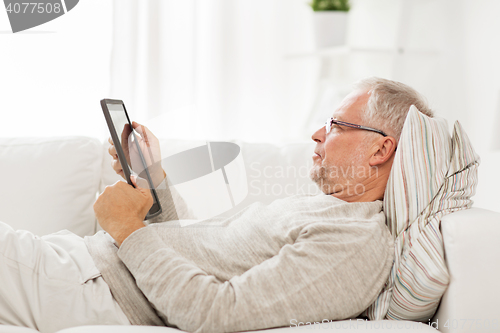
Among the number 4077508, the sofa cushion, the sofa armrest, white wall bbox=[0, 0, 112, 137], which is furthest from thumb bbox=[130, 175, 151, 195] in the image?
the number 4077508

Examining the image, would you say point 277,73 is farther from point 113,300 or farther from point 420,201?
point 113,300

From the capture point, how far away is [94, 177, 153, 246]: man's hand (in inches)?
35.2

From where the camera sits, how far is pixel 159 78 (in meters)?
→ 2.09

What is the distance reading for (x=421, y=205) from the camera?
924 millimetres

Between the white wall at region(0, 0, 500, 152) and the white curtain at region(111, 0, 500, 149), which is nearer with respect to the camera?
the white wall at region(0, 0, 500, 152)

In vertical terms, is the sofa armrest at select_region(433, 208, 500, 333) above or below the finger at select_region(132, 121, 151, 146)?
below

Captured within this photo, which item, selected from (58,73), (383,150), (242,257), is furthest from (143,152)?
(58,73)

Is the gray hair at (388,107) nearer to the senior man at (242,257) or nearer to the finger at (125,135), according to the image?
the senior man at (242,257)

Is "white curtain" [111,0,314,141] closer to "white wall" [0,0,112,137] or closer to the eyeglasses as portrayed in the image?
"white wall" [0,0,112,137]

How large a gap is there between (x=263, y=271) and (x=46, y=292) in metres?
0.49

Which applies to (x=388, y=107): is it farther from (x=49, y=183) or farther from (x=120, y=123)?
(x=49, y=183)

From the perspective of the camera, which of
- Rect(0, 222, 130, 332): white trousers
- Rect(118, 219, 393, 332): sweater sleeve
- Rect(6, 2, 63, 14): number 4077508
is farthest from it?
Rect(6, 2, 63, 14): number 4077508

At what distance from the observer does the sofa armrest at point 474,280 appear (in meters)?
0.81

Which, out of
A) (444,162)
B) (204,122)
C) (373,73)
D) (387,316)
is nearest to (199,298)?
(387,316)
